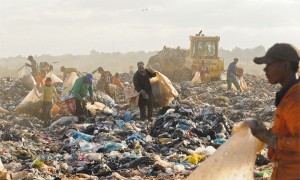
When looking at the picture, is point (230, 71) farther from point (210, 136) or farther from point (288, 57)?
point (288, 57)

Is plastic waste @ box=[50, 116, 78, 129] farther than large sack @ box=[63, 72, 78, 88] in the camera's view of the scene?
No

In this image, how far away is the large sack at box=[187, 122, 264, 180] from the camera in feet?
8.71

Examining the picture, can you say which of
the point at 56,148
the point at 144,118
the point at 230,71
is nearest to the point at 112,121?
the point at 144,118

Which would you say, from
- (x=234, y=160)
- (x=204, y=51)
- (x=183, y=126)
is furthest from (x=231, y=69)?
(x=234, y=160)

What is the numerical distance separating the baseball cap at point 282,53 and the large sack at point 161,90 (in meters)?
9.37

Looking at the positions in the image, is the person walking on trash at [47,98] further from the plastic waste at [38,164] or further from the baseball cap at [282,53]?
the baseball cap at [282,53]

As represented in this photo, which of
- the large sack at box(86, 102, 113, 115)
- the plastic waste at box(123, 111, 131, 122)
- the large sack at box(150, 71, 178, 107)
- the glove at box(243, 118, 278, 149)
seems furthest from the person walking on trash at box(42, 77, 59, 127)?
the glove at box(243, 118, 278, 149)

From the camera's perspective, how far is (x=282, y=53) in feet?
7.71

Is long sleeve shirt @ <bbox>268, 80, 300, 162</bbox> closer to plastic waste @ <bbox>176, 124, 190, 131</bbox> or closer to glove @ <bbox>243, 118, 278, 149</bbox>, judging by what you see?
glove @ <bbox>243, 118, 278, 149</bbox>

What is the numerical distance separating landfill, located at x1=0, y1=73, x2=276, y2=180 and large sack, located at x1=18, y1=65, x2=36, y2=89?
14.1ft

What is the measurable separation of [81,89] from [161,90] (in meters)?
2.09

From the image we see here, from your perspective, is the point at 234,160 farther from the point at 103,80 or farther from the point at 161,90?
the point at 103,80

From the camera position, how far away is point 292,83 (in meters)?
2.30

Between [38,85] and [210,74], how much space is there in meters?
10.7
